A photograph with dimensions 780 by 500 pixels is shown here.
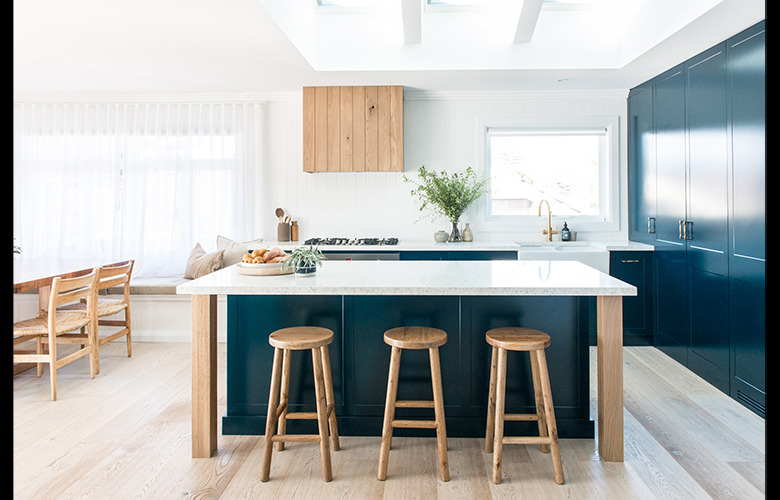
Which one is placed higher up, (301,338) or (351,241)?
(351,241)

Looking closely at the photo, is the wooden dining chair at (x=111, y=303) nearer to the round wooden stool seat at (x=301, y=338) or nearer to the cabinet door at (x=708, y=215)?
the round wooden stool seat at (x=301, y=338)

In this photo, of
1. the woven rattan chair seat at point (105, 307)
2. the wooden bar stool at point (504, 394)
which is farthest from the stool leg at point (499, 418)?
the woven rattan chair seat at point (105, 307)

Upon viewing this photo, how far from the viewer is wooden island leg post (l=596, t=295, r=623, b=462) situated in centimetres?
250

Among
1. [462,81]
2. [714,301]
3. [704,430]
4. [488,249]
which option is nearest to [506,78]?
[462,81]

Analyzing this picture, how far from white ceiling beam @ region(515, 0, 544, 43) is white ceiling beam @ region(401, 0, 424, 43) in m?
0.75

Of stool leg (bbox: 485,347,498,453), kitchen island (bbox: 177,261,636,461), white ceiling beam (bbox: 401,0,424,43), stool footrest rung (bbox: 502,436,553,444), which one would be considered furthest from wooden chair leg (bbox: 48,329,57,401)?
white ceiling beam (bbox: 401,0,424,43)

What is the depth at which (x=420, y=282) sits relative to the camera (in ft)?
8.32

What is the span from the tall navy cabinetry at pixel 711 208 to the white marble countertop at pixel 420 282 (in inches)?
43.2

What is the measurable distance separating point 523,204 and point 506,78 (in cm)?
129

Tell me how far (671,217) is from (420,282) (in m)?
2.76

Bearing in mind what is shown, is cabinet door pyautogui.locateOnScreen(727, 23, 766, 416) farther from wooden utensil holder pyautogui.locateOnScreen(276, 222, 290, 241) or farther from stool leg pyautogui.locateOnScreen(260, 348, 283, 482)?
wooden utensil holder pyautogui.locateOnScreen(276, 222, 290, 241)

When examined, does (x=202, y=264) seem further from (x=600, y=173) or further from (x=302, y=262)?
(x=600, y=173)

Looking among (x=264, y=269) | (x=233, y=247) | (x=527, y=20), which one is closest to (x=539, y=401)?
(x=264, y=269)

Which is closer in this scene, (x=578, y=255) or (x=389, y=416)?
(x=389, y=416)
